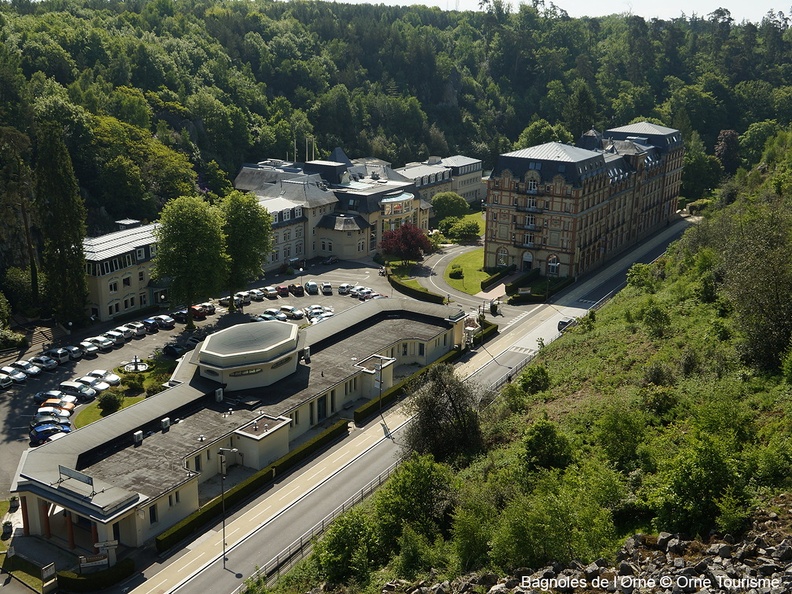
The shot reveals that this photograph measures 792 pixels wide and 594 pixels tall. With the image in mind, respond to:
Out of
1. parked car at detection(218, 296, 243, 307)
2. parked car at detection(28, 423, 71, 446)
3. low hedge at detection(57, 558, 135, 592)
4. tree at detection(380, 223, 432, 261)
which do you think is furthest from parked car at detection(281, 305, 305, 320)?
low hedge at detection(57, 558, 135, 592)

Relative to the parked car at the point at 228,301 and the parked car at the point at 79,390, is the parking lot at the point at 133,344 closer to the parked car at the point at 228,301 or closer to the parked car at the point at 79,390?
the parked car at the point at 228,301

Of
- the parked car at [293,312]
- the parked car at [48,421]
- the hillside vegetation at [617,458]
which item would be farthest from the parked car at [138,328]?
the hillside vegetation at [617,458]

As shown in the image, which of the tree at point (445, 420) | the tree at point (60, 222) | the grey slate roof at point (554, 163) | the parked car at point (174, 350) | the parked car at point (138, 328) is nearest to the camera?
the tree at point (445, 420)

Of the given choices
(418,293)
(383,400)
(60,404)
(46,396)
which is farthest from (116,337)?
(418,293)

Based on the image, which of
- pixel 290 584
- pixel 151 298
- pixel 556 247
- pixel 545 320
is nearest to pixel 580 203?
pixel 556 247

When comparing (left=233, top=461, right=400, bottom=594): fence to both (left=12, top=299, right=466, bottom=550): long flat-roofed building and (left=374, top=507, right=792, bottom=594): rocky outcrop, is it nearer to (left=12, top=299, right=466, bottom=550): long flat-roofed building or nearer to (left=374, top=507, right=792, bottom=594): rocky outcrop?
(left=12, top=299, right=466, bottom=550): long flat-roofed building

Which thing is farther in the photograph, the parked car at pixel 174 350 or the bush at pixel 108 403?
the parked car at pixel 174 350
